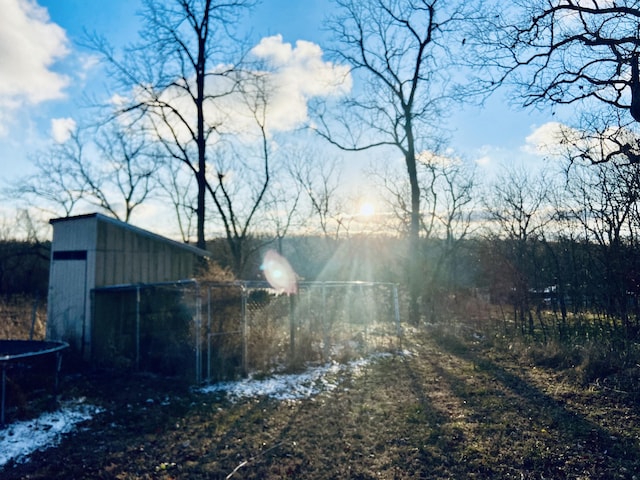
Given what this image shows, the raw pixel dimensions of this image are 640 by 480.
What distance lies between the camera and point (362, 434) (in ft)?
20.0

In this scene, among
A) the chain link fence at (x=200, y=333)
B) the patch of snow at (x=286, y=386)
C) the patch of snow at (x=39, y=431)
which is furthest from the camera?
the chain link fence at (x=200, y=333)

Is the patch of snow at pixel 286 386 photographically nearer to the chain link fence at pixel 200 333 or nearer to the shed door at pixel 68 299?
the chain link fence at pixel 200 333

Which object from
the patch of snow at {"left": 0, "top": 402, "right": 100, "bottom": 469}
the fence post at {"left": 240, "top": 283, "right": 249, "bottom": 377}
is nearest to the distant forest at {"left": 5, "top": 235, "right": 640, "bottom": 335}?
the fence post at {"left": 240, "top": 283, "right": 249, "bottom": 377}

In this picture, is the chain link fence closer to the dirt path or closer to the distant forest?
the dirt path

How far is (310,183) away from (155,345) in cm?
2482

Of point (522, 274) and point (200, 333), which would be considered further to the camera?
point (522, 274)

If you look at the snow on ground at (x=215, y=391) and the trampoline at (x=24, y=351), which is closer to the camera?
the snow on ground at (x=215, y=391)

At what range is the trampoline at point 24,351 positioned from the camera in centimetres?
643

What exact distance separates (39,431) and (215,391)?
2.92 m

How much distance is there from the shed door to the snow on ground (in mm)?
4177

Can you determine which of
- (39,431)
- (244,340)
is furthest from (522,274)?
(39,431)

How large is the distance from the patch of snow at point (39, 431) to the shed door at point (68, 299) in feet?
14.2

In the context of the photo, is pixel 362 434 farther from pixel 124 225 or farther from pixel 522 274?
pixel 522 274

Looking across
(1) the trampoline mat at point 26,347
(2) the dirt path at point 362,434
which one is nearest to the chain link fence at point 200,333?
(2) the dirt path at point 362,434
